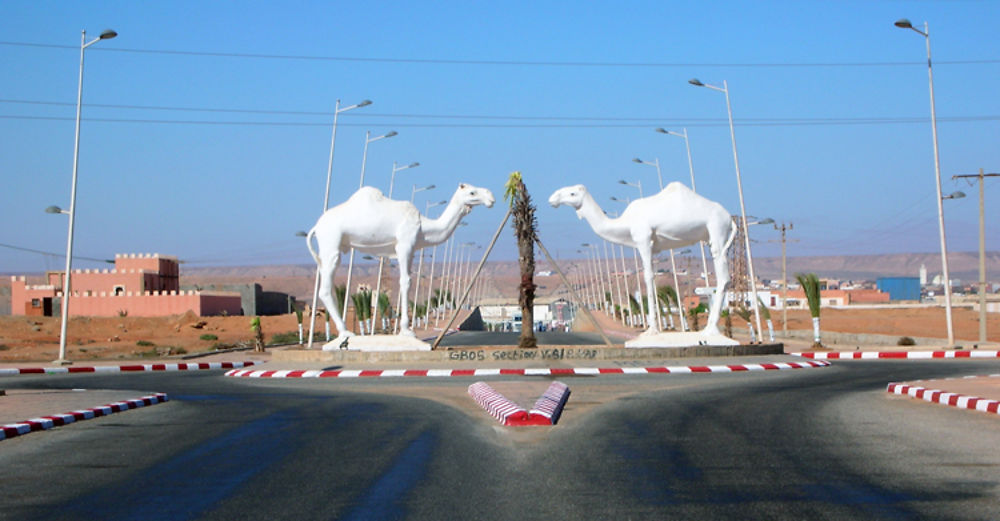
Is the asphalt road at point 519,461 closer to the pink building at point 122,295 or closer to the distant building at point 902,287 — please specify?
the pink building at point 122,295

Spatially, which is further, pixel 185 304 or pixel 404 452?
pixel 185 304

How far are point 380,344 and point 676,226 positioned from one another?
31.5ft

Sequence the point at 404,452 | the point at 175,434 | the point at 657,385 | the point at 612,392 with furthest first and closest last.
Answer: the point at 657,385
the point at 612,392
the point at 175,434
the point at 404,452

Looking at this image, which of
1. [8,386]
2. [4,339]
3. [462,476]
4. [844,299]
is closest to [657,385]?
[462,476]

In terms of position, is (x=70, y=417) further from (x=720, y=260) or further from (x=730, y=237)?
(x=730, y=237)

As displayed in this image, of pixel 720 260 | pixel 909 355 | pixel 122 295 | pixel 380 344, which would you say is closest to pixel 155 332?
pixel 122 295

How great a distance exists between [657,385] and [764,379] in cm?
308

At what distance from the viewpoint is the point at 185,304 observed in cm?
8744

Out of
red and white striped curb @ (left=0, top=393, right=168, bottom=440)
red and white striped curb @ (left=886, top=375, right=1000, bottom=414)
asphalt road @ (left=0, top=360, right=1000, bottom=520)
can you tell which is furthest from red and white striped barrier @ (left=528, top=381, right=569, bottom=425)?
red and white striped curb @ (left=0, top=393, right=168, bottom=440)

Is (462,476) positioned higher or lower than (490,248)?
lower

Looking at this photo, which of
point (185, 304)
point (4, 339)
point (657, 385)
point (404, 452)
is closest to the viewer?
point (404, 452)

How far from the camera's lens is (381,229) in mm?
31578

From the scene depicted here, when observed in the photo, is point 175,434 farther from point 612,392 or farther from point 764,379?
point 764,379

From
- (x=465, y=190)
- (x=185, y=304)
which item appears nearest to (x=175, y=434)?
(x=465, y=190)
